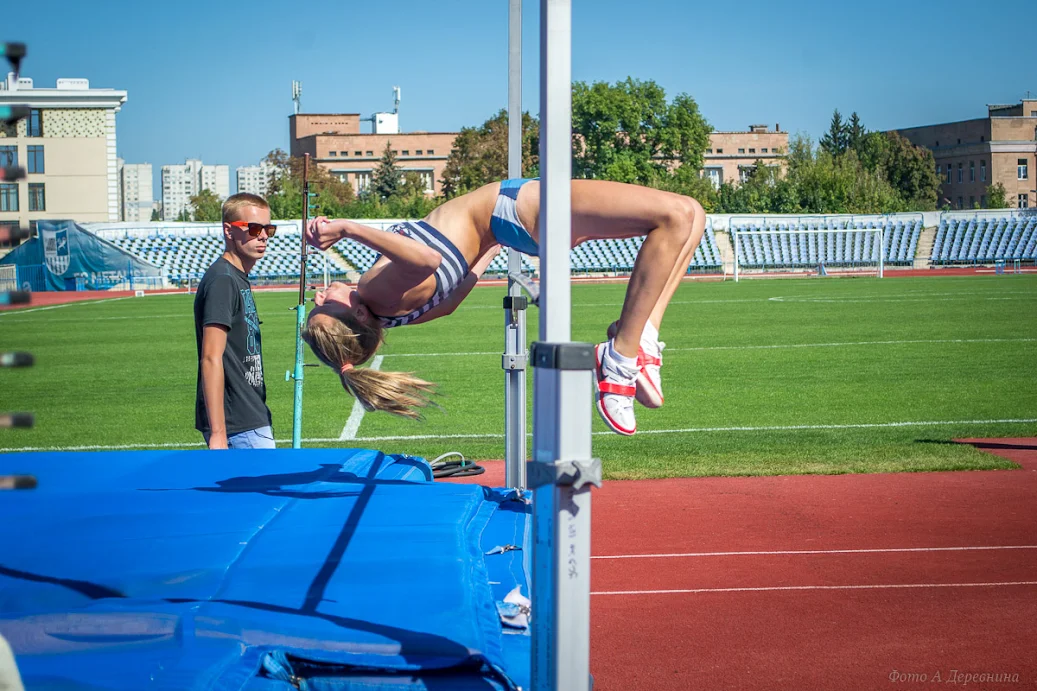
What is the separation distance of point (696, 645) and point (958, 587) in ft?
4.44

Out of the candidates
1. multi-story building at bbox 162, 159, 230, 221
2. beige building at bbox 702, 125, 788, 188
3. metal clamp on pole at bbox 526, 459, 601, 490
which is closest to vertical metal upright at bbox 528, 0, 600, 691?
metal clamp on pole at bbox 526, 459, 601, 490

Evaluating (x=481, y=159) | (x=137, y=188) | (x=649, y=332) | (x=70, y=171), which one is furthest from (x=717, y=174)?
(x=137, y=188)

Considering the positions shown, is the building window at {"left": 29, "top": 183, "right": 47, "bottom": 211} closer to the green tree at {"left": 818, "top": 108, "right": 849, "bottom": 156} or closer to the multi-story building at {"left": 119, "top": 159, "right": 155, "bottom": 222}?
the green tree at {"left": 818, "top": 108, "right": 849, "bottom": 156}

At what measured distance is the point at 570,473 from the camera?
2.18 metres

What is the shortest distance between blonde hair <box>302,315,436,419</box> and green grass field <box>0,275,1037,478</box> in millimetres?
3030

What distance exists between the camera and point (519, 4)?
4371 millimetres

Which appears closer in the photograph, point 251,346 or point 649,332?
point 649,332

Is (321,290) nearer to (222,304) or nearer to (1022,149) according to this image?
(222,304)

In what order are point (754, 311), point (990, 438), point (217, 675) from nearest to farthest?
point (217, 675) → point (990, 438) → point (754, 311)

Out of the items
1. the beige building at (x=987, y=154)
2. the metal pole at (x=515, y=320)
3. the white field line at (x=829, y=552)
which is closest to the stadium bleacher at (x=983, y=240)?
the beige building at (x=987, y=154)

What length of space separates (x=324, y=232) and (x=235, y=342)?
1.56m

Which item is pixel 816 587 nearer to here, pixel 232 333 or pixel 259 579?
pixel 259 579

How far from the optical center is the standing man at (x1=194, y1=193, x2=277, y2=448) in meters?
4.34

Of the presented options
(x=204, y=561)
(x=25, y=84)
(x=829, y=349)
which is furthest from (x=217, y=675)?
(x=829, y=349)
